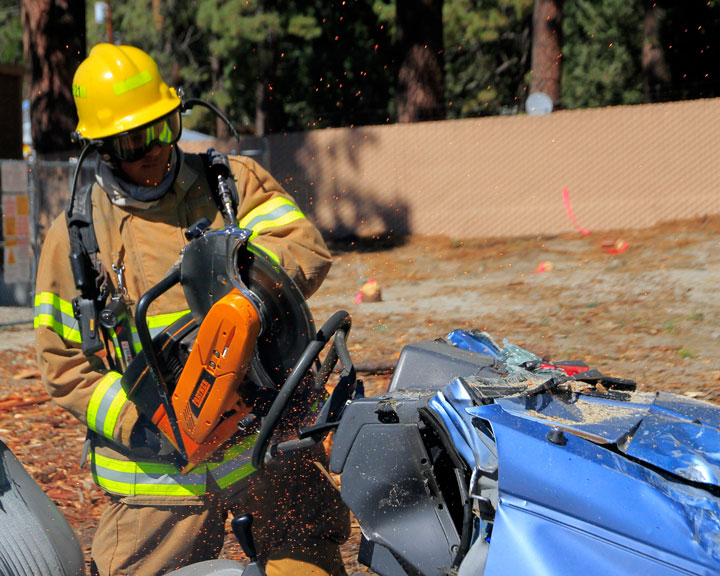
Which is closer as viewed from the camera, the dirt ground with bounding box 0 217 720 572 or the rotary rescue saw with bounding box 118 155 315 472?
the rotary rescue saw with bounding box 118 155 315 472

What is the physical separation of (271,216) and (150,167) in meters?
→ 0.44

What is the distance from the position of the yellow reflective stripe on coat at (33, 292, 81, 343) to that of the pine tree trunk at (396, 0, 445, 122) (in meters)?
13.0

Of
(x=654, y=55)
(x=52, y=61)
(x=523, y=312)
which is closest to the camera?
(x=523, y=312)

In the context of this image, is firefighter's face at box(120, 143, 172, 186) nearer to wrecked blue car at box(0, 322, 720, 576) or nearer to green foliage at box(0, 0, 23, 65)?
wrecked blue car at box(0, 322, 720, 576)

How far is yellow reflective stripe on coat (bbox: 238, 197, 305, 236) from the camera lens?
2936 mm

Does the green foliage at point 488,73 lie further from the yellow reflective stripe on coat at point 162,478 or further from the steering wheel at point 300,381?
the steering wheel at point 300,381

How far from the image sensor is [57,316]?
292 centimetres

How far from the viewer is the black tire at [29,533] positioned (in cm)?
281

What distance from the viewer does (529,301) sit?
8.41 meters

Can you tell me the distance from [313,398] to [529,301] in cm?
599

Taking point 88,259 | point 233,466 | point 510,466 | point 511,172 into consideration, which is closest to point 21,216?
point 511,172

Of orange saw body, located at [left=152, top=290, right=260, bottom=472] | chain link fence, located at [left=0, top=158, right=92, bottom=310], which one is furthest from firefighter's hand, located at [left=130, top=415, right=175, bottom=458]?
chain link fence, located at [left=0, top=158, right=92, bottom=310]

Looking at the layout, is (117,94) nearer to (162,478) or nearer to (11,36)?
(162,478)

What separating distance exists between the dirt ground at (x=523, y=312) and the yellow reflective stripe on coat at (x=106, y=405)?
131cm
